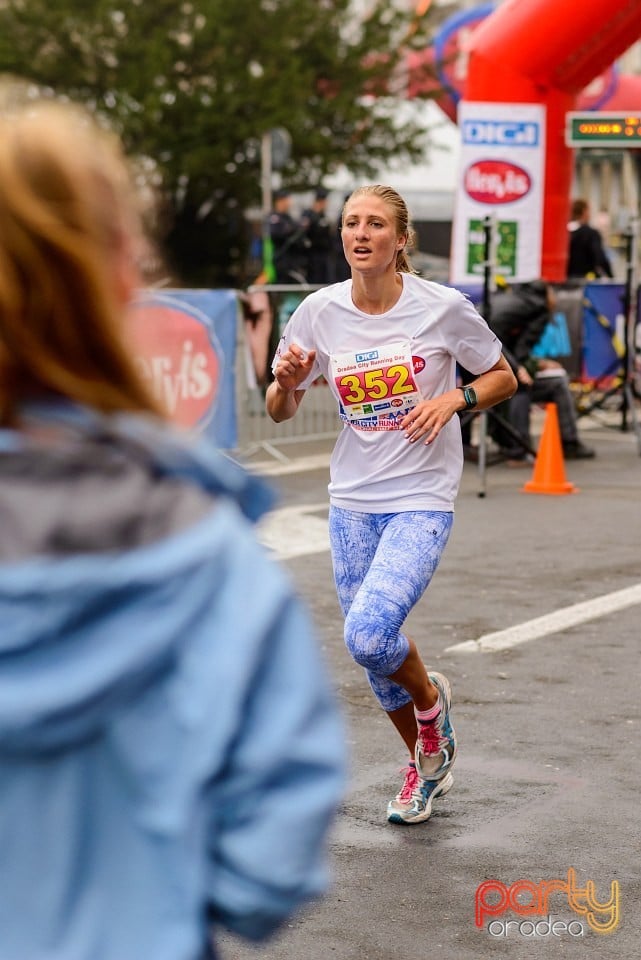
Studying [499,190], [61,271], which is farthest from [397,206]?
[499,190]

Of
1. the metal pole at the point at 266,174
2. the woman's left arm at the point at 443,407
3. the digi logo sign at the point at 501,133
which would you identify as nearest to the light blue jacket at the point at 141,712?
the woman's left arm at the point at 443,407

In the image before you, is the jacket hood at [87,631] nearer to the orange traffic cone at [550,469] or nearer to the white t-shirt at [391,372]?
the white t-shirt at [391,372]

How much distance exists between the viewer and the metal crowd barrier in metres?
13.3

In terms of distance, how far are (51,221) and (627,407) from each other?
14.4 m

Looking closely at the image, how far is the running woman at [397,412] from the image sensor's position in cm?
503

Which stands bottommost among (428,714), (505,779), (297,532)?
(297,532)

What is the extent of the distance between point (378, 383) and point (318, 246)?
17501 mm

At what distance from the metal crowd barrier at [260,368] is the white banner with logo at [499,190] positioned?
2.67 meters

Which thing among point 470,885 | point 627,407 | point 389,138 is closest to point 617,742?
point 470,885

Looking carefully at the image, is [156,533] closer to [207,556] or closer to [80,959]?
[207,556]

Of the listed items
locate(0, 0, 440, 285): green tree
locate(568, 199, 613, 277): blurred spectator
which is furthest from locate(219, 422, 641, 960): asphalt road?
locate(0, 0, 440, 285): green tree

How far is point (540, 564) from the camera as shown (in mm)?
9430

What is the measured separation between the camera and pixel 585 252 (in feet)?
66.3

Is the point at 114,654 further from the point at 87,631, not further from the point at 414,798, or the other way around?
the point at 414,798
